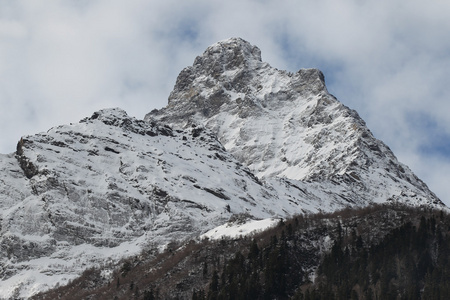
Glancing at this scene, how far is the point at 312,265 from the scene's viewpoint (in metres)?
148

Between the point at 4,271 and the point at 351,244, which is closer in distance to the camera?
the point at 351,244

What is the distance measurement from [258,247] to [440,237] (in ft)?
100

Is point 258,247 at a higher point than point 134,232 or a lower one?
lower

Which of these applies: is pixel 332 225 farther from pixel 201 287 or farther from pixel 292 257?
pixel 201 287

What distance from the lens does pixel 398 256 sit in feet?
470

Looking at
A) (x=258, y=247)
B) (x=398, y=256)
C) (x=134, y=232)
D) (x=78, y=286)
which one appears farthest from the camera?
(x=134, y=232)

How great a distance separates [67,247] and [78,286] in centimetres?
2390

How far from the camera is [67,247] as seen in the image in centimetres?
18850

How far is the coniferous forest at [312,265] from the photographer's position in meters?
138

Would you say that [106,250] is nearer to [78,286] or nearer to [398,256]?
[78,286]

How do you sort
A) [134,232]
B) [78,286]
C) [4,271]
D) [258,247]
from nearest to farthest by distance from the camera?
[258,247], [78,286], [4,271], [134,232]

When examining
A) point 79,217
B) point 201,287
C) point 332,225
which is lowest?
point 201,287

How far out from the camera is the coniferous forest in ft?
454

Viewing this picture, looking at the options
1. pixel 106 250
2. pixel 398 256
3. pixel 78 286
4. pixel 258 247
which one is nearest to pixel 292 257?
pixel 258 247
